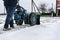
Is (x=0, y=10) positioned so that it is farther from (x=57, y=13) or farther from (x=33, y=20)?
(x=33, y=20)

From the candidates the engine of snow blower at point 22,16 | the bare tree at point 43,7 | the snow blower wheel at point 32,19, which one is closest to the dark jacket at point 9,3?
the engine of snow blower at point 22,16

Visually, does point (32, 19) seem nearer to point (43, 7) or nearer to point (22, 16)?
point (22, 16)

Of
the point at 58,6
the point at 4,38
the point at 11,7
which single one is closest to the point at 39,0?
the point at 58,6

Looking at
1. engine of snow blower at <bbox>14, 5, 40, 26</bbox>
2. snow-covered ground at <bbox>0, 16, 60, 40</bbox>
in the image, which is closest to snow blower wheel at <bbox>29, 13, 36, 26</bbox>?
engine of snow blower at <bbox>14, 5, 40, 26</bbox>

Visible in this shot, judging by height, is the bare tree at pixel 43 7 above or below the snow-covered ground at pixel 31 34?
above

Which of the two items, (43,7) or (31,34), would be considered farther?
(43,7)

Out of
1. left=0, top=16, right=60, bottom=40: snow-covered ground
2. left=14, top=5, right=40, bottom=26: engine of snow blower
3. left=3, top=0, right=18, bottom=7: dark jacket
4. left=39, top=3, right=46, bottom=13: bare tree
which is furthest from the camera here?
left=39, top=3, right=46, bottom=13: bare tree

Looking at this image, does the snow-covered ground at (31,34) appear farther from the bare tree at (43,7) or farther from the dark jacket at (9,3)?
the bare tree at (43,7)

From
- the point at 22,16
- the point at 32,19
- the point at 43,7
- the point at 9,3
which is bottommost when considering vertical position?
the point at 32,19

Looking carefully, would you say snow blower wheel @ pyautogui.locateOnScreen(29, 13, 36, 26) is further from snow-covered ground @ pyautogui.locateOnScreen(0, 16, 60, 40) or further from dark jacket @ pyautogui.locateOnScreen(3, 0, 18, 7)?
dark jacket @ pyautogui.locateOnScreen(3, 0, 18, 7)

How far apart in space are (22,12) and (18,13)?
13 cm

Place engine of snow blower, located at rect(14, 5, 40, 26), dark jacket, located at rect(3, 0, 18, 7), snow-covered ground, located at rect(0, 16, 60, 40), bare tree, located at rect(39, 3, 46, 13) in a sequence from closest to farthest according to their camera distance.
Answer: snow-covered ground, located at rect(0, 16, 60, 40) → dark jacket, located at rect(3, 0, 18, 7) → engine of snow blower, located at rect(14, 5, 40, 26) → bare tree, located at rect(39, 3, 46, 13)

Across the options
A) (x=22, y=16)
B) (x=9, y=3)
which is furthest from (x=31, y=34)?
(x=22, y=16)

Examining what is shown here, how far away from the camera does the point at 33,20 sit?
6.23m
